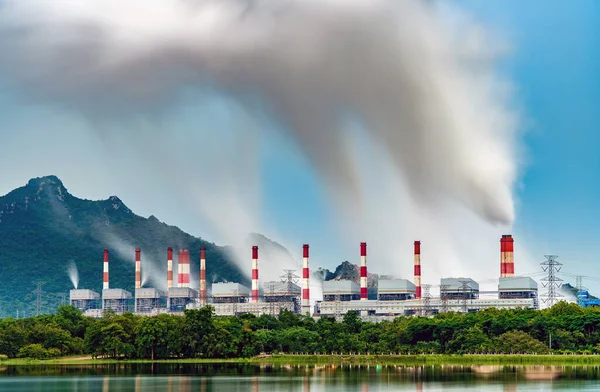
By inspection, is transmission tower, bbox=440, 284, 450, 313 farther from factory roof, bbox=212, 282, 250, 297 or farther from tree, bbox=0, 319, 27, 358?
tree, bbox=0, 319, 27, 358

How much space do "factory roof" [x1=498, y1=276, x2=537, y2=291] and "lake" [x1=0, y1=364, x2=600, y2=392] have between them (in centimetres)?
5200

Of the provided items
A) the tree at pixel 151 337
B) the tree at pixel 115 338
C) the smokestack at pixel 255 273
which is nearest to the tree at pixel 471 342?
the tree at pixel 151 337

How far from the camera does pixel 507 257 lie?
430ft

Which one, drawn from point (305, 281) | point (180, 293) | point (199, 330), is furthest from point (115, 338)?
point (180, 293)

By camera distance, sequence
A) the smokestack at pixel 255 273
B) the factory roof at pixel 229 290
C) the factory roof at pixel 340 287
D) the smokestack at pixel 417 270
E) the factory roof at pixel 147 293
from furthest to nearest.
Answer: the factory roof at pixel 147 293, the factory roof at pixel 229 290, the factory roof at pixel 340 287, the smokestack at pixel 255 273, the smokestack at pixel 417 270

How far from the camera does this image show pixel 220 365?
85.1 meters

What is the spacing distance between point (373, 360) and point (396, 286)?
2256 inches

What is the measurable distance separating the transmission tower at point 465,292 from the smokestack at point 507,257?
5495 mm

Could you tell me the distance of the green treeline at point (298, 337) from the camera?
87.3 m

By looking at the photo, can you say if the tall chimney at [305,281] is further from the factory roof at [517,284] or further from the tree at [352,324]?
the tree at [352,324]

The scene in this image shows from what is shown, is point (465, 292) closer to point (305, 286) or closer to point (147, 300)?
point (305, 286)

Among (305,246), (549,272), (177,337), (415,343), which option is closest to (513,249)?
(549,272)

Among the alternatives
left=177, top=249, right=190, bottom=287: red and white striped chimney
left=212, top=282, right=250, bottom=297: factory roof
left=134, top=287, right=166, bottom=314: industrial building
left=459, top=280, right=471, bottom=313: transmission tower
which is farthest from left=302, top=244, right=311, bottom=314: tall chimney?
left=134, top=287, right=166, bottom=314: industrial building

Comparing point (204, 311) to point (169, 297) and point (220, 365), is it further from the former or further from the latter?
point (169, 297)
